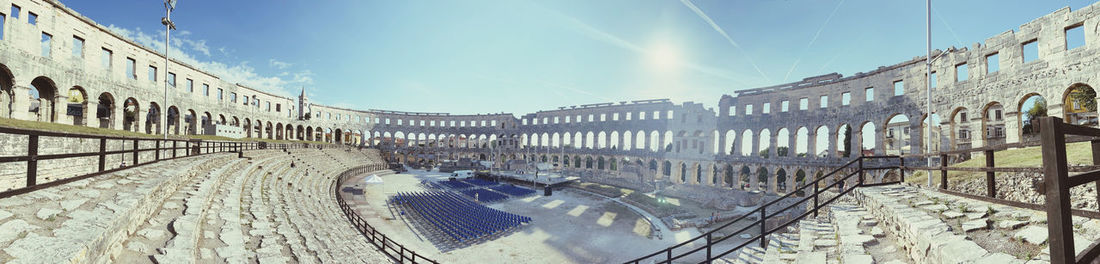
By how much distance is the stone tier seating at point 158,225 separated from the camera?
3062 mm

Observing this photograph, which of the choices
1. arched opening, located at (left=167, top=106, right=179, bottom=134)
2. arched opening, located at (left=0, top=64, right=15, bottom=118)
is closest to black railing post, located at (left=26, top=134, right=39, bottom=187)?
arched opening, located at (left=0, top=64, right=15, bottom=118)

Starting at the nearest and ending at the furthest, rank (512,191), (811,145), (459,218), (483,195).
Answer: (459,218) → (811,145) → (483,195) → (512,191)

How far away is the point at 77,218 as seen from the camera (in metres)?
3.58

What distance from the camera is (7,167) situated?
8906 mm

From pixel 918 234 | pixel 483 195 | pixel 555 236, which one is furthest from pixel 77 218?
pixel 483 195

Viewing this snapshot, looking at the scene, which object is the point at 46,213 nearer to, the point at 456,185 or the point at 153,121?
the point at 456,185

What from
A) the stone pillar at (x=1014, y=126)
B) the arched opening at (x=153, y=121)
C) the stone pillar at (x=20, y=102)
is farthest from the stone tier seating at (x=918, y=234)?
the arched opening at (x=153, y=121)

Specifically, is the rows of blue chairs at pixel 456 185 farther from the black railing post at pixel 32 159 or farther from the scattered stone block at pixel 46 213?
the scattered stone block at pixel 46 213

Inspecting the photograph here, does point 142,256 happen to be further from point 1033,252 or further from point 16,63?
point 16,63

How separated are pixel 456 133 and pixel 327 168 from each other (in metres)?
28.4

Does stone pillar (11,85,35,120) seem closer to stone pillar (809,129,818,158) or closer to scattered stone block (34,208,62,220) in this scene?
scattered stone block (34,208,62,220)

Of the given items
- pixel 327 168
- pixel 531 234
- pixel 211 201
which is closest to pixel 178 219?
pixel 211 201

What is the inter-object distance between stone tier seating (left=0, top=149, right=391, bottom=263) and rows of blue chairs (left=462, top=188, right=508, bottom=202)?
51.7 ft

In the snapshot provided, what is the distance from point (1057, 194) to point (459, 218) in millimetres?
17826
